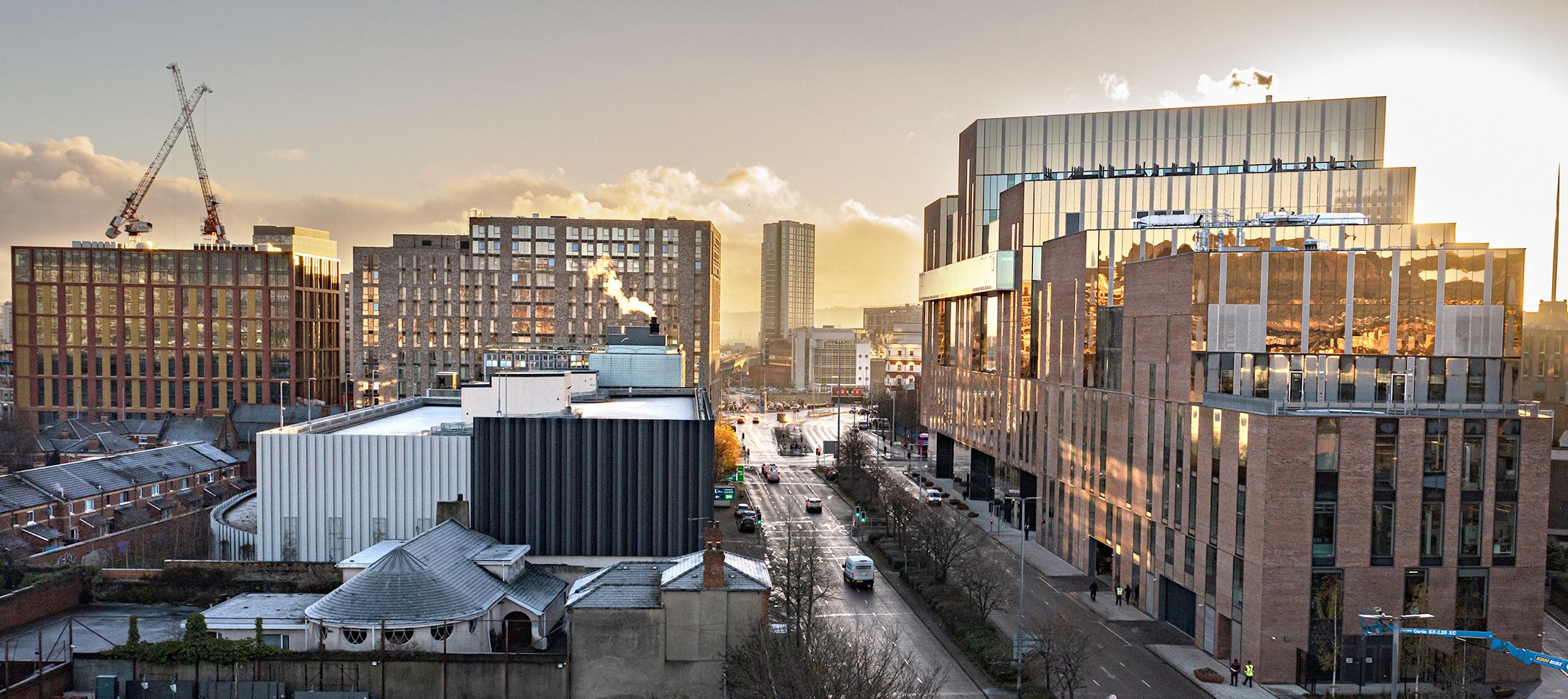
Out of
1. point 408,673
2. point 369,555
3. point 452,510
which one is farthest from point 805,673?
point 369,555

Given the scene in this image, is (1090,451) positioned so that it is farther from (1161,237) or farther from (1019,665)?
(1019,665)

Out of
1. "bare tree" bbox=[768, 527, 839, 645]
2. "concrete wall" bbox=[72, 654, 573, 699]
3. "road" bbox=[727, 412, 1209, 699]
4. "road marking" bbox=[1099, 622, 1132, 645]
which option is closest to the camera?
"concrete wall" bbox=[72, 654, 573, 699]

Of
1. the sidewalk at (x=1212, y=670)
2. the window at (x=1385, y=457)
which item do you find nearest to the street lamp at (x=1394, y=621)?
the sidewalk at (x=1212, y=670)

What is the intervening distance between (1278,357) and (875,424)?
117 metres

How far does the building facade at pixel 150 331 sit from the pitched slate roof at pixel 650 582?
110 metres

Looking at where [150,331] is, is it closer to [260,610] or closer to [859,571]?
[260,610]

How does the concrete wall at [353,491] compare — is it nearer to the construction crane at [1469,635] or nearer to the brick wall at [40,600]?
the brick wall at [40,600]

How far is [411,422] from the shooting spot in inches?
2229

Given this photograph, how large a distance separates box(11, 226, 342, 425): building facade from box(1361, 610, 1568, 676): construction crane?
423 feet

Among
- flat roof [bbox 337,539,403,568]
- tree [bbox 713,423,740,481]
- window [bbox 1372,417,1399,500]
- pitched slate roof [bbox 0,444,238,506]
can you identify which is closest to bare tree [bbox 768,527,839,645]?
flat roof [bbox 337,539,403,568]

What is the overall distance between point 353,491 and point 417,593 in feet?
35.3

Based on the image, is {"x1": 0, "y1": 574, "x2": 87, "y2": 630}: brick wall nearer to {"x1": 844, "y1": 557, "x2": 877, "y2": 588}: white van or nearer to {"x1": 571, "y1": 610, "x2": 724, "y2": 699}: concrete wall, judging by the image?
{"x1": 571, "y1": 610, "x2": 724, "y2": 699}: concrete wall

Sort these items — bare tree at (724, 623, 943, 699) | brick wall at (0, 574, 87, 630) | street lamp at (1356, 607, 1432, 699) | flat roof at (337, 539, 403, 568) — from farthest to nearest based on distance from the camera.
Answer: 1. brick wall at (0, 574, 87, 630)
2. flat roof at (337, 539, 403, 568)
3. street lamp at (1356, 607, 1432, 699)
4. bare tree at (724, 623, 943, 699)

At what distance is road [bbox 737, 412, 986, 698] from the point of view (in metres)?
44.0
